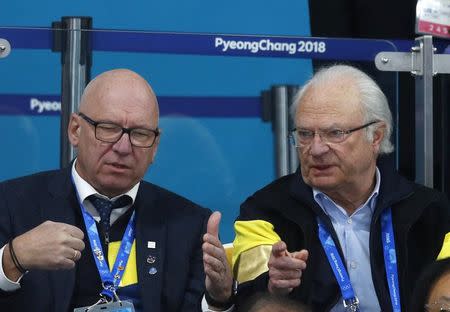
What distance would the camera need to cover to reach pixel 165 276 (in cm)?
435

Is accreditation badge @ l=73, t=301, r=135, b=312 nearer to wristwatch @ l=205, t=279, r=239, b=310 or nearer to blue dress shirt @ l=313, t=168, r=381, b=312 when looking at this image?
wristwatch @ l=205, t=279, r=239, b=310

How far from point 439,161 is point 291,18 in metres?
1.13

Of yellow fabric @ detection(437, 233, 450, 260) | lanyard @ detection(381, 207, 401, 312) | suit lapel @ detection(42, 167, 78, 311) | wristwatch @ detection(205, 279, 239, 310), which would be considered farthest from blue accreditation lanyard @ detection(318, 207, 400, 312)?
suit lapel @ detection(42, 167, 78, 311)

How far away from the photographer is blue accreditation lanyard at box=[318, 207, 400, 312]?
437 cm

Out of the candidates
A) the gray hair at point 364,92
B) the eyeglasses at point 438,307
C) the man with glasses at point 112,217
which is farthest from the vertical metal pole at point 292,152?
the eyeglasses at point 438,307

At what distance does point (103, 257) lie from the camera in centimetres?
424

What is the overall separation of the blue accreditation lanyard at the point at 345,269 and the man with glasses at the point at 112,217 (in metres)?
0.45

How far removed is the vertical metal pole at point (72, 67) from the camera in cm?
476

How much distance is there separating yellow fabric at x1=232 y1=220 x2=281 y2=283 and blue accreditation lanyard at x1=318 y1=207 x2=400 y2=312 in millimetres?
179

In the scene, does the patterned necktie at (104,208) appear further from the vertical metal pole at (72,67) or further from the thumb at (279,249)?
the thumb at (279,249)

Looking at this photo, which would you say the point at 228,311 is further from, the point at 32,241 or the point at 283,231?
the point at 32,241

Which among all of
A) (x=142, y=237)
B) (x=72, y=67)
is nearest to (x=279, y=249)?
(x=142, y=237)

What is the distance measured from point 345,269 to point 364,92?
2.22 feet

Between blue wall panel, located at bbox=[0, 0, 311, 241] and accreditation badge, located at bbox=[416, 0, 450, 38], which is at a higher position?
accreditation badge, located at bbox=[416, 0, 450, 38]
